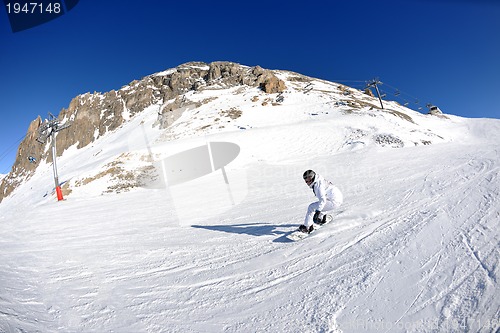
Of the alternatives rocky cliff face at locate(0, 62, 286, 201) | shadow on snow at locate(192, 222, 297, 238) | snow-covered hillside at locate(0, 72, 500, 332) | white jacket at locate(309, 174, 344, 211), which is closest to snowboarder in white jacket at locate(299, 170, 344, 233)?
white jacket at locate(309, 174, 344, 211)

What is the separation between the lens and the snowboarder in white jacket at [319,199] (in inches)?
212

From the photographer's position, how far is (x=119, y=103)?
226ft

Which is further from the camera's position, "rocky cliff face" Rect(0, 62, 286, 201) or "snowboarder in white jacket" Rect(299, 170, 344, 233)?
"rocky cliff face" Rect(0, 62, 286, 201)

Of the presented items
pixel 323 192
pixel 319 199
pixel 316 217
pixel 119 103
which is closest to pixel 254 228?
pixel 316 217

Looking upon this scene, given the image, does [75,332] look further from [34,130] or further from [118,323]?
[34,130]

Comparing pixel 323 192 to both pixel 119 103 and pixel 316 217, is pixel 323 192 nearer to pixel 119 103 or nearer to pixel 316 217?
pixel 316 217

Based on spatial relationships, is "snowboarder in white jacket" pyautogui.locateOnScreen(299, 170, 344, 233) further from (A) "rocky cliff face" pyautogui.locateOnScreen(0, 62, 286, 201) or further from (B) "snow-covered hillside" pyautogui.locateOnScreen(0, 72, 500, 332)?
(A) "rocky cliff face" pyautogui.locateOnScreen(0, 62, 286, 201)

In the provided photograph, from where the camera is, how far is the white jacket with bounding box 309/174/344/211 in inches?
212

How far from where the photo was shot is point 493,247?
12.1 ft

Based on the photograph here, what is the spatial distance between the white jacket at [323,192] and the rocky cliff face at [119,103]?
4459cm

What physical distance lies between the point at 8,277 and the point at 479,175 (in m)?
11.8

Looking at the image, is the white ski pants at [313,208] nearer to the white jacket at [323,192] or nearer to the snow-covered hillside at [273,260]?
the white jacket at [323,192]

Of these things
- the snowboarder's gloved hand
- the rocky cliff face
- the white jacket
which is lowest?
the snowboarder's gloved hand

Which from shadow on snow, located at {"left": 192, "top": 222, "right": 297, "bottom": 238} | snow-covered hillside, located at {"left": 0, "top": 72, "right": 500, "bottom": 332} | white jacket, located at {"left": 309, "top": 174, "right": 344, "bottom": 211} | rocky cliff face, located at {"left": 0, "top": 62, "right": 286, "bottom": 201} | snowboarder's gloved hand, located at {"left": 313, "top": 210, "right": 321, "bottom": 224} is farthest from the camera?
rocky cliff face, located at {"left": 0, "top": 62, "right": 286, "bottom": 201}
